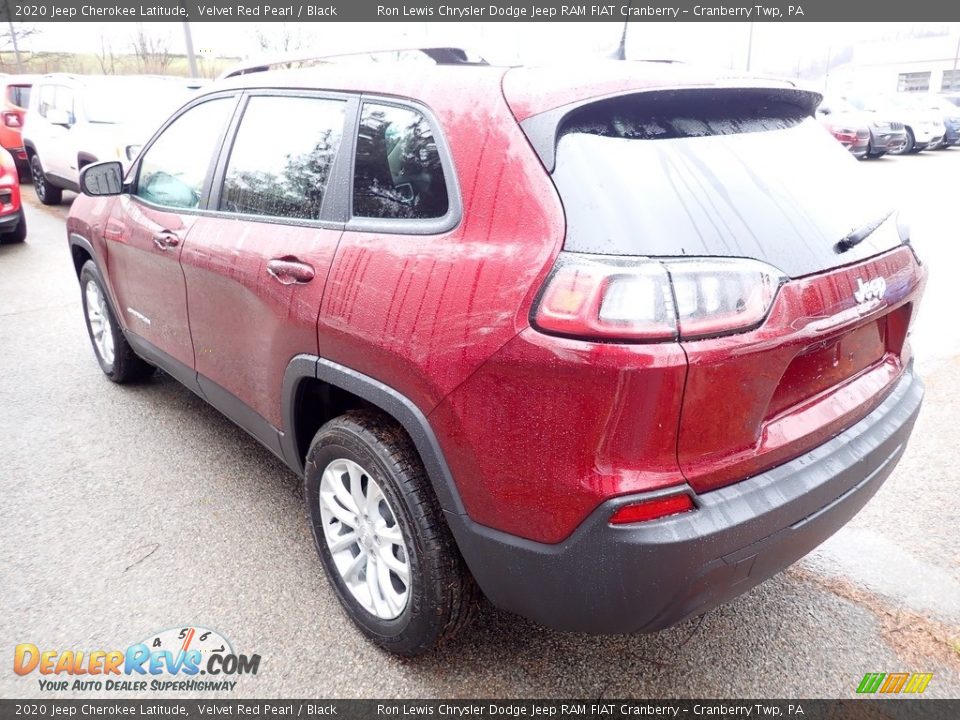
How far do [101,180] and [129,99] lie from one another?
6.88m

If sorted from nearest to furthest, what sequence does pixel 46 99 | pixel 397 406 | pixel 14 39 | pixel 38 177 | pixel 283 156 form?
pixel 397 406
pixel 283 156
pixel 46 99
pixel 38 177
pixel 14 39

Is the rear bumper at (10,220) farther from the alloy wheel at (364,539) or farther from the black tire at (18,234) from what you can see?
the alloy wheel at (364,539)

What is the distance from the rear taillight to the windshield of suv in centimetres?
891

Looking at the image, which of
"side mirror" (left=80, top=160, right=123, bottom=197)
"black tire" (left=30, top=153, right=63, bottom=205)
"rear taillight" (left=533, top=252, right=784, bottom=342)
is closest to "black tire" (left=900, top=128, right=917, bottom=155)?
"black tire" (left=30, top=153, right=63, bottom=205)

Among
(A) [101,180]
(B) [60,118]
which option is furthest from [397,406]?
(B) [60,118]

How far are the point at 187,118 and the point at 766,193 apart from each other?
2.62 metres

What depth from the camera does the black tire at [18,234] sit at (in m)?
8.00

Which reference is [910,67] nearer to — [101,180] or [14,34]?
[14,34]

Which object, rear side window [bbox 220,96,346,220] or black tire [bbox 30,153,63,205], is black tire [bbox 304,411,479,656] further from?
black tire [bbox 30,153,63,205]

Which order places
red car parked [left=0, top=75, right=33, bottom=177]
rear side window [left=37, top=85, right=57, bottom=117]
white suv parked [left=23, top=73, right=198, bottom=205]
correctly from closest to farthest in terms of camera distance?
white suv parked [left=23, top=73, right=198, bottom=205]
rear side window [left=37, top=85, right=57, bottom=117]
red car parked [left=0, top=75, right=33, bottom=177]

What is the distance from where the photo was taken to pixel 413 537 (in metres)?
1.98

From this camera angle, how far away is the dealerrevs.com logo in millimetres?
2186

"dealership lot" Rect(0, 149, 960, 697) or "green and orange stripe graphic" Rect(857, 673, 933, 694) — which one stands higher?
"dealership lot" Rect(0, 149, 960, 697)

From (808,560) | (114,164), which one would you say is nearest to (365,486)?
(808,560)
